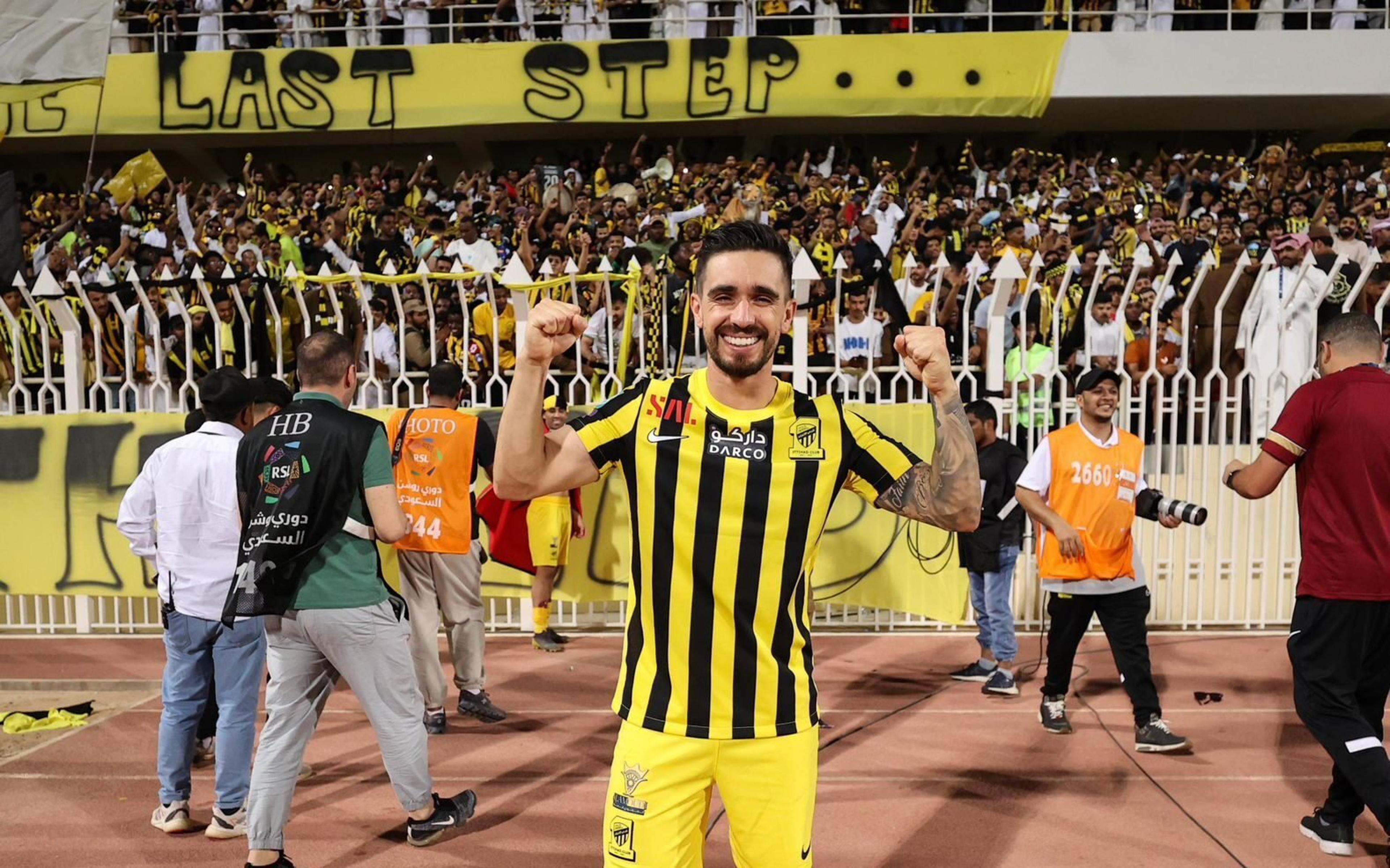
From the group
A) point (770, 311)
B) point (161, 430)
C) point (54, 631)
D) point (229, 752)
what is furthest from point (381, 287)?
point (770, 311)

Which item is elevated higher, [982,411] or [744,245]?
[744,245]

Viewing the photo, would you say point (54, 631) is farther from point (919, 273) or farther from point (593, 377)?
point (919, 273)

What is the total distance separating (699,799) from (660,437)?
90 cm

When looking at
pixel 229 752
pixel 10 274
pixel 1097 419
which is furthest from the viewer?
pixel 10 274

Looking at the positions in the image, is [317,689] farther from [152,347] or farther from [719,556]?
[152,347]

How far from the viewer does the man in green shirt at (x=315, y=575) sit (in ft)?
14.6

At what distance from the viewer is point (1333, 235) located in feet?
47.7

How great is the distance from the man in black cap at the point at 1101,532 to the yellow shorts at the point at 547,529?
3.38 m

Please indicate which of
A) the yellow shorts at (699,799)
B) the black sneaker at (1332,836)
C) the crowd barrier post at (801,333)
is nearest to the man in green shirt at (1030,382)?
the crowd barrier post at (801,333)

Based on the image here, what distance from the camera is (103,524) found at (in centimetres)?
911

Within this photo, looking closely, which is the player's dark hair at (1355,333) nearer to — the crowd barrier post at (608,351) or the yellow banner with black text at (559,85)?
the crowd barrier post at (608,351)

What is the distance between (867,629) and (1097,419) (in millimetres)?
3496

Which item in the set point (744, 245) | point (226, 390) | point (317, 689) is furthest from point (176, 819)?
point (744, 245)

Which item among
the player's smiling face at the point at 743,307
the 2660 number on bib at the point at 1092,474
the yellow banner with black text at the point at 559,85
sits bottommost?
the 2660 number on bib at the point at 1092,474
